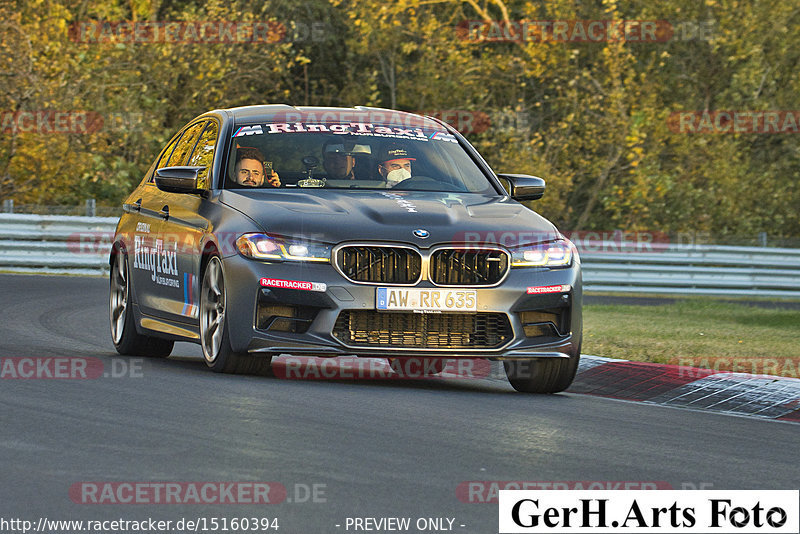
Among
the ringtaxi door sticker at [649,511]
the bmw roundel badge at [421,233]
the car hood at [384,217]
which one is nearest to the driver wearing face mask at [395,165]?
the car hood at [384,217]

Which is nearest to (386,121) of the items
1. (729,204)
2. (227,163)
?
(227,163)

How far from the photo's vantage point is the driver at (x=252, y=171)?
32.7ft

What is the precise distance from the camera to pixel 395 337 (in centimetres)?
Answer: 895

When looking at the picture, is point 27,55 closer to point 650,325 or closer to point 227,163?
point 650,325

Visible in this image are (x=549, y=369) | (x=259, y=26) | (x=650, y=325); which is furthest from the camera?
(x=259, y=26)

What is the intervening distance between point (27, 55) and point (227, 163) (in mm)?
17572

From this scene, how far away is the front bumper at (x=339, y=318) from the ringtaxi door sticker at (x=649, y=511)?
303 cm

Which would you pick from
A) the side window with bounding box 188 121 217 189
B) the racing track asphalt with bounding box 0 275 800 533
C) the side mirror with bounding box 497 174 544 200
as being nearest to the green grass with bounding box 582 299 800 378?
the side mirror with bounding box 497 174 544 200

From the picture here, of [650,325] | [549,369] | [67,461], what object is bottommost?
[650,325]

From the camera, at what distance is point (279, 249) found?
8.92m

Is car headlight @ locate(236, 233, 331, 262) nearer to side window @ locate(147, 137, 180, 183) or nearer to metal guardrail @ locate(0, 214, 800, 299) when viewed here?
side window @ locate(147, 137, 180, 183)

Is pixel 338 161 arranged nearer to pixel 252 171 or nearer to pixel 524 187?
pixel 252 171

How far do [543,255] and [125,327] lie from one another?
11.3 ft

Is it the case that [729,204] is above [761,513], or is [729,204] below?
below
